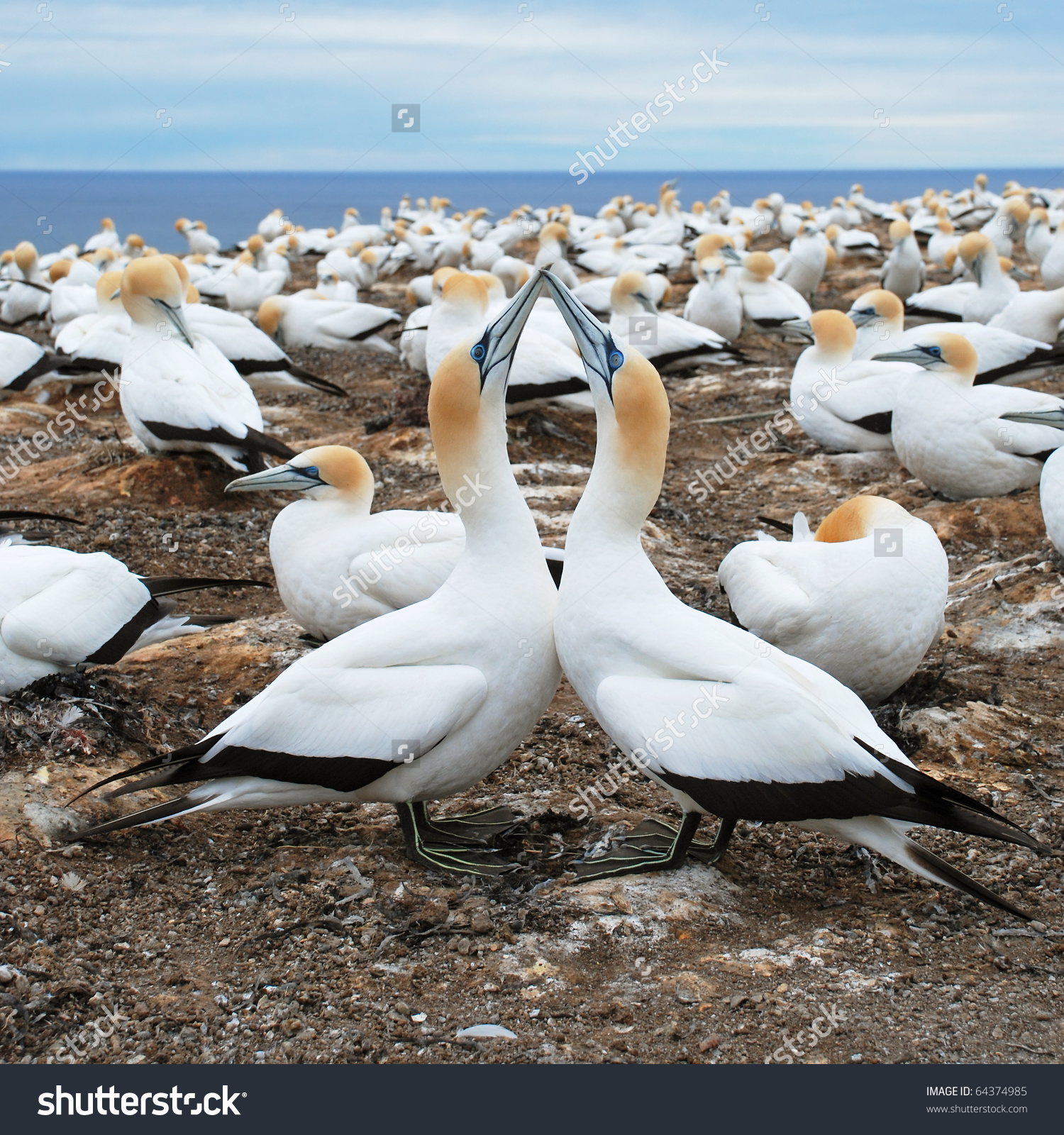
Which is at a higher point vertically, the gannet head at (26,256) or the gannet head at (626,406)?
the gannet head at (626,406)

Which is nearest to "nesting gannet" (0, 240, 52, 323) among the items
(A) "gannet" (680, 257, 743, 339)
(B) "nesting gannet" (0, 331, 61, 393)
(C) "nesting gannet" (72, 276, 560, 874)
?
(B) "nesting gannet" (0, 331, 61, 393)

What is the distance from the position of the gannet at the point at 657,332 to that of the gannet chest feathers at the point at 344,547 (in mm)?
6725

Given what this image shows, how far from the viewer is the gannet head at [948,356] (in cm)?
716

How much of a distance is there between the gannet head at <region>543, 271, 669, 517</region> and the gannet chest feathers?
1403 mm

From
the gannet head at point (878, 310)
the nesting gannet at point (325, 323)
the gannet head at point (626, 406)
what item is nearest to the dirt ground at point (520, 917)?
the gannet head at point (626, 406)

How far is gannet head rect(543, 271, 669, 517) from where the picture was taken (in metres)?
3.36

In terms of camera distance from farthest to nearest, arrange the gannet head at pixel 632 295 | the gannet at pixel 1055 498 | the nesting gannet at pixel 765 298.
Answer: the nesting gannet at pixel 765 298
the gannet head at pixel 632 295
the gannet at pixel 1055 498

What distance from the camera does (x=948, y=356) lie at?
7.17 metres

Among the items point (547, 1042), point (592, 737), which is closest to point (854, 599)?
point (592, 737)

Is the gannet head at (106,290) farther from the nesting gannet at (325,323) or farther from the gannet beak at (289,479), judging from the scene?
the gannet beak at (289,479)

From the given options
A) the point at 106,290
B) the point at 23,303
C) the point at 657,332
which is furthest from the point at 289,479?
the point at 23,303

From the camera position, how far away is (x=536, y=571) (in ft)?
11.8

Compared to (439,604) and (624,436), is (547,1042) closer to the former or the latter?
(439,604)

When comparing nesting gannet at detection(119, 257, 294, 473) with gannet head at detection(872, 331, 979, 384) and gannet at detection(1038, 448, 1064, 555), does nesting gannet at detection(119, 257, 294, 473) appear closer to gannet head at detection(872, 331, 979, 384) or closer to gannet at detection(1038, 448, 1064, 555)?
gannet head at detection(872, 331, 979, 384)
